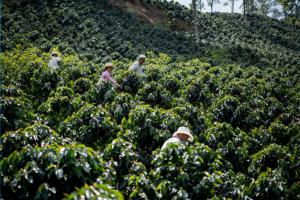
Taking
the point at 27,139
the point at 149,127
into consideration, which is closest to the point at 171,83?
the point at 149,127

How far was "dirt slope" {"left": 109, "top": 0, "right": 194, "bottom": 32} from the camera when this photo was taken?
28.3 metres

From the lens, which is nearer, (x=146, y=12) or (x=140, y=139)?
(x=140, y=139)

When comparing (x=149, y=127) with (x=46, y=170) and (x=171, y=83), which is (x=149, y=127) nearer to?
(x=46, y=170)

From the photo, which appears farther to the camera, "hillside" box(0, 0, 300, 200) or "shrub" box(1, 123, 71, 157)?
"shrub" box(1, 123, 71, 157)

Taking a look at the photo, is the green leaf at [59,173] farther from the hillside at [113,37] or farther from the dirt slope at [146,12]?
the dirt slope at [146,12]

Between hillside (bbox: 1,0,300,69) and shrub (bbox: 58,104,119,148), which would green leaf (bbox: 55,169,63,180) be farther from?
hillside (bbox: 1,0,300,69)

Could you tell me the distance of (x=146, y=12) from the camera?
97.5 feet

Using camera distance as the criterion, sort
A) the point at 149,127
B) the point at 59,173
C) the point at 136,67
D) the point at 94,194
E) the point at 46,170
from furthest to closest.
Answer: the point at 136,67, the point at 149,127, the point at 46,170, the point at 59,173, the point at 94,194

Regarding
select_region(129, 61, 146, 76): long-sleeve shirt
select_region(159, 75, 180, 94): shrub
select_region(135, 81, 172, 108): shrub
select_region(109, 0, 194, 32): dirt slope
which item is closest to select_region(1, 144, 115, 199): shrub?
select_region(135, 81, 172, 108): shrub

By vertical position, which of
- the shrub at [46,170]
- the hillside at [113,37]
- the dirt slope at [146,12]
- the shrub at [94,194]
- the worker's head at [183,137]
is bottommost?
the worker's head at [183,137]

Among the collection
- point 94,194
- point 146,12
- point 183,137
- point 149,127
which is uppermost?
Result: point 146,12

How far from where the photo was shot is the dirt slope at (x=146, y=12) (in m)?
28.3

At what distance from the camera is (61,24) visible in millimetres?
19719

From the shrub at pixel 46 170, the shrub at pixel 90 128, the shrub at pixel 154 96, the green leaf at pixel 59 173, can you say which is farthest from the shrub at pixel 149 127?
the green leaf at pixel 59 173
